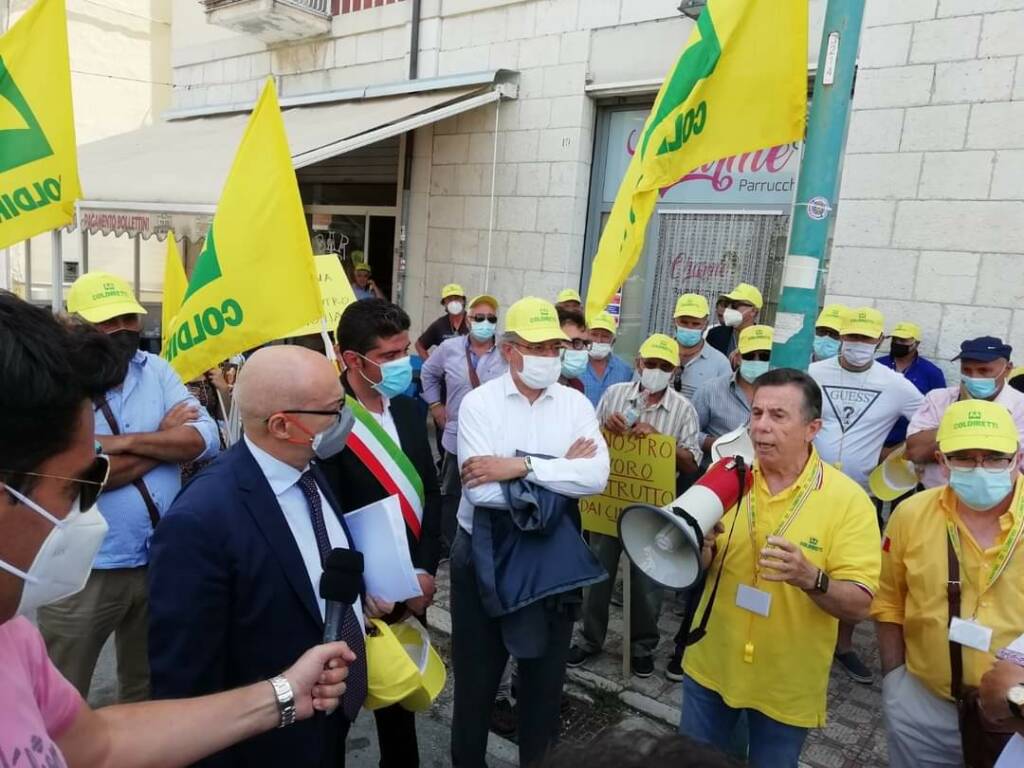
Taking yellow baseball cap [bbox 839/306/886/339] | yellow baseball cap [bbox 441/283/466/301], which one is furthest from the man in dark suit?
yellow baseball cap [bbox 441/283/466/301]

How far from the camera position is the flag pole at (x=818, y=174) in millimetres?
3191

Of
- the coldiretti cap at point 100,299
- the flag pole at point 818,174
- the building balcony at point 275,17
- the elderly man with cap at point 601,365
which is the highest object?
the building balcony at point 275,17

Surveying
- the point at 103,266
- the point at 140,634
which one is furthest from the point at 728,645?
the point at 103,266

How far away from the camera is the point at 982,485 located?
2449mm

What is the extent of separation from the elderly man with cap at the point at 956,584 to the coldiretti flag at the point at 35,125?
14.7 ft

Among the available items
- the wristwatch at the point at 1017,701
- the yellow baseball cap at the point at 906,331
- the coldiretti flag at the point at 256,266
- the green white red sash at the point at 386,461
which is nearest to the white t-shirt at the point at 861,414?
the yellow baseball cap at the point at 906,331

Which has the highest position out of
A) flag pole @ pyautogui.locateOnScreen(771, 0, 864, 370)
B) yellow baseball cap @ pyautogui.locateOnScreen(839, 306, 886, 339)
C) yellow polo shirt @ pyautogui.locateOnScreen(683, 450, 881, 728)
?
flag pole @ pyautogui.locateOnScreen(771, 0, 864, 370)

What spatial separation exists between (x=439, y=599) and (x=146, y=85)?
18135mm

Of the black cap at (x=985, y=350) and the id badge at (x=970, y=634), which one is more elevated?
the black cap at (x=985, y=350)

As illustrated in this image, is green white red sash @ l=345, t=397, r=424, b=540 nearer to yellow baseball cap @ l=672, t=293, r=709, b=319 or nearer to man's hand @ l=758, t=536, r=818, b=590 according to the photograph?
man's hand @ l=758, t=536, r=818, b=590

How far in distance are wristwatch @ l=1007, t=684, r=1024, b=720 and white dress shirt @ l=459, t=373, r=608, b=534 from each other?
4.96 ft

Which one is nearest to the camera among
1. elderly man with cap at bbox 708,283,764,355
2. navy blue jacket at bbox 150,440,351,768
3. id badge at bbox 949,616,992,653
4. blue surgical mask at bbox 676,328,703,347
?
navy blue jacket at bbox 150,440,351,768

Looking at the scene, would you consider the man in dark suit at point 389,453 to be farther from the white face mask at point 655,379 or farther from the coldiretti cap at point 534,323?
the white face mask at point 655,379

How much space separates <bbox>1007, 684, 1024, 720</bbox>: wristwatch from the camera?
189 centimetres
